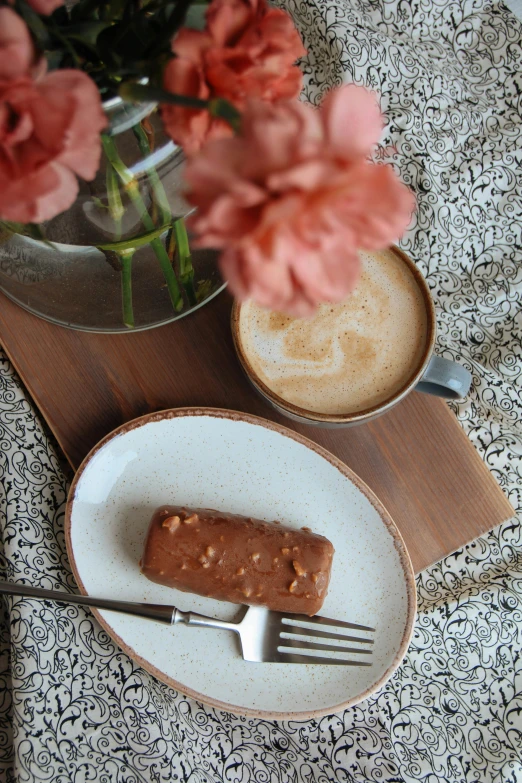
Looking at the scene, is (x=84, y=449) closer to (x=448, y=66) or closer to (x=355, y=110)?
(x=355, y=110)

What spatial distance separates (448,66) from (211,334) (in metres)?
0.56

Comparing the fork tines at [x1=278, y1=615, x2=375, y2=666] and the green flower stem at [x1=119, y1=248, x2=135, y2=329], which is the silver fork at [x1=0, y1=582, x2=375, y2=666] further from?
the green flower stem at [x1=119, y1=248, x2=135, y2=329]

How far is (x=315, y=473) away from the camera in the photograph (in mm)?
688

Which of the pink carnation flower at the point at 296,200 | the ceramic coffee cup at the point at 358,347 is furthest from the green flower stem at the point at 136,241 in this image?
the pink carnation flower at the point at 296,200

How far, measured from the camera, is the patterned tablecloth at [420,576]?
685mm

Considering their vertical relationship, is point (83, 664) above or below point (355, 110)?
below

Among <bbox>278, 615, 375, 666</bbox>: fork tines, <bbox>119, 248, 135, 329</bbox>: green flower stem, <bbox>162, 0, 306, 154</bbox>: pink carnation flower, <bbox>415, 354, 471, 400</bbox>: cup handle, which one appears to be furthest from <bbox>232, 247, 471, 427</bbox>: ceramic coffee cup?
<bbox>162, 0, 306, 154</bbox>: pink carnation flower

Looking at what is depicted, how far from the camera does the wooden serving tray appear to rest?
70 centimetres

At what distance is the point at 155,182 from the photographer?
1.59 ft

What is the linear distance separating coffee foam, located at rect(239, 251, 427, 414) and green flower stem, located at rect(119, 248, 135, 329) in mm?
112

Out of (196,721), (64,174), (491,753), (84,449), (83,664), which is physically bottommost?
(491,753)

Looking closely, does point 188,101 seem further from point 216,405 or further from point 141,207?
point 216,405

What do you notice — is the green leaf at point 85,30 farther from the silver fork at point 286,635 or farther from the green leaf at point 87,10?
the silver fork at point 286,635

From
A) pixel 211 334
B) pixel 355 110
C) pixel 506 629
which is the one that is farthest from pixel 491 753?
pixel 355 110
